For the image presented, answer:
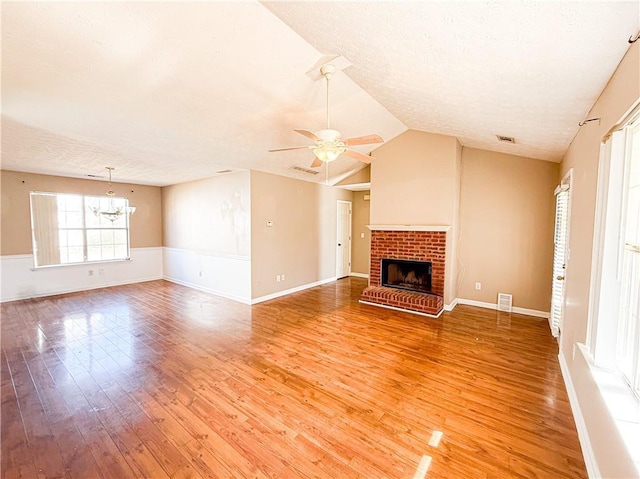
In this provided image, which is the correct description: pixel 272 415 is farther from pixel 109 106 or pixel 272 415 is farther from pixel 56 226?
pixel 56 226

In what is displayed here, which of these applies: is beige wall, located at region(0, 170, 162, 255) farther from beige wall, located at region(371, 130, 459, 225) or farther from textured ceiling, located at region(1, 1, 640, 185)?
beige wall, located at region(371, 130, 459, 225)

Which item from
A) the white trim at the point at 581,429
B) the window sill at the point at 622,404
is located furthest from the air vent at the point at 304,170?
the window sill at the point at 622,404

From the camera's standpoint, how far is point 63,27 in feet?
6.17

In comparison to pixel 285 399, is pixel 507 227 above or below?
above

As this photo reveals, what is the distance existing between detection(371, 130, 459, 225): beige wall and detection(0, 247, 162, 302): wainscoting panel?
6.30 metres

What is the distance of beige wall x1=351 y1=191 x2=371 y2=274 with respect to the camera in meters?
7.75

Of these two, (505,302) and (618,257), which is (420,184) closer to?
(505,302)

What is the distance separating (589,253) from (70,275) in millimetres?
8836

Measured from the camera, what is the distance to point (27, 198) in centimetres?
552

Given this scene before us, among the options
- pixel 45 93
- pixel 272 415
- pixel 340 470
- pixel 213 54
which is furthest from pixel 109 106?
pixel 340 470

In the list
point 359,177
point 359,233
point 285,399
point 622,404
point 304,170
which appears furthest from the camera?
point 359,233

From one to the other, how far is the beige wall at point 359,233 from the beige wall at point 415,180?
2.24 meters

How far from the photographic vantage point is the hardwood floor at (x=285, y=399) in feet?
5.80

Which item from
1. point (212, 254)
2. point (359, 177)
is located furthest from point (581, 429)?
point (212, 254)
